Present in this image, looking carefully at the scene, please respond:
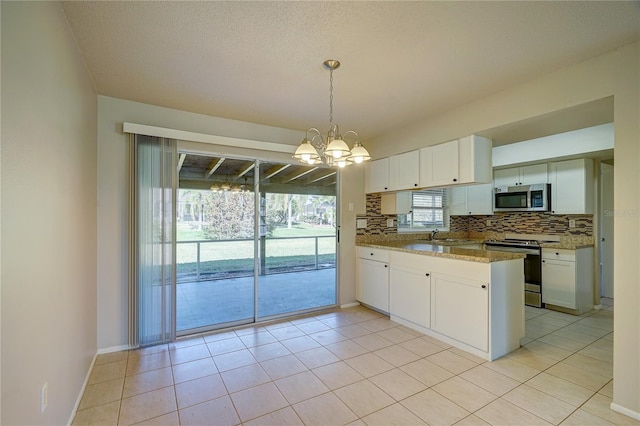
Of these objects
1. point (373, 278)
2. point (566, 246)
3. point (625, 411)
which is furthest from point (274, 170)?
point (566, 246)

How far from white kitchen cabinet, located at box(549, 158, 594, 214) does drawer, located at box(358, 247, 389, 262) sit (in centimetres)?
263

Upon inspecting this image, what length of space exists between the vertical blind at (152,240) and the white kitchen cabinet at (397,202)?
9.37 ft

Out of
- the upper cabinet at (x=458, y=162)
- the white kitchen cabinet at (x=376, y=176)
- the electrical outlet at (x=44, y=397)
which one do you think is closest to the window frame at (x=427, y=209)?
the white kitchen cabinet at (x=376, y=176)

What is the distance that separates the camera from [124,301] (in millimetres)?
2914

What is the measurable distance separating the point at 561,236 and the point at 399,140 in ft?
9.63

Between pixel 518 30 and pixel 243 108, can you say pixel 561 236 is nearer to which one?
pixel 518 30

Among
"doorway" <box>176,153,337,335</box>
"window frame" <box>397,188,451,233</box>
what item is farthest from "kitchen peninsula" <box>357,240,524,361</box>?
"window frame" <box>397,188,451,233</box>

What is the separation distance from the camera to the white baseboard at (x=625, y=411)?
1.90m

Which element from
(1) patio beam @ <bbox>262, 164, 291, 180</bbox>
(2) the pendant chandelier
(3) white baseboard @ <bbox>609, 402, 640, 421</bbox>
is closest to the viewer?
(3) white baseboard @ <bbox>609, 402, 640, 421</bbox>

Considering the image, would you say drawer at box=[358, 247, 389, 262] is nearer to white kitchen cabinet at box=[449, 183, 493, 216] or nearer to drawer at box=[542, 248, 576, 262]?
white kitchen cabinet at box=[449, 183, 493, 216]

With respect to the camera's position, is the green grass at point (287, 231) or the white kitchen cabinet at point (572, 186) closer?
the green grass at point (287, 231)

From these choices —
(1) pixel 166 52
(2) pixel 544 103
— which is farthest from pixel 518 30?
(1) pixel 166 52

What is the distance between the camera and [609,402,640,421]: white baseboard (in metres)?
1.90

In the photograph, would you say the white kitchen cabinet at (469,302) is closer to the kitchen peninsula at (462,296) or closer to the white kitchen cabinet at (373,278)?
the kitchen peninsula at (462,296)
